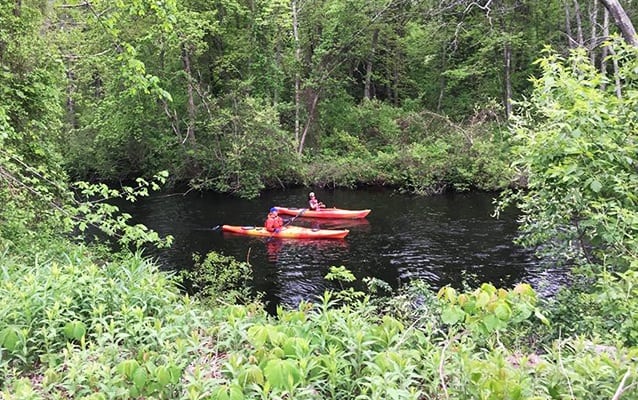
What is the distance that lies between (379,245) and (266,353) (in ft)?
35.2

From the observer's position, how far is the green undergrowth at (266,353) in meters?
2.23

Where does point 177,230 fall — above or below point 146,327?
below

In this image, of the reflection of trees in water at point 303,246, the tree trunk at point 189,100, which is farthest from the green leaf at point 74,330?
the tree trunk at point 189,100

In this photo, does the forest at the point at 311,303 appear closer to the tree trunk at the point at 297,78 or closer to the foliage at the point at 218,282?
the foliage at the point at 218,282

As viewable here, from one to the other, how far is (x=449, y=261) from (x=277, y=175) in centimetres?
1247

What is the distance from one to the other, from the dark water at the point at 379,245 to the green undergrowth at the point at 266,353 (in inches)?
239

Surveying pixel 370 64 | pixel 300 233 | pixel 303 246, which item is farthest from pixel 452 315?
pixel 370 64

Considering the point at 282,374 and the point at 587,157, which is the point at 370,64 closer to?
the point at 587,157

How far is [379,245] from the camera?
13.1m

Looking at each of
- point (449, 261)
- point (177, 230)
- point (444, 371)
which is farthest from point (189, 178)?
point (444, 371)

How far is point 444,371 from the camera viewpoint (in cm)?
238

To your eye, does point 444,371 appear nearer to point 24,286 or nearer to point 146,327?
point 146,327

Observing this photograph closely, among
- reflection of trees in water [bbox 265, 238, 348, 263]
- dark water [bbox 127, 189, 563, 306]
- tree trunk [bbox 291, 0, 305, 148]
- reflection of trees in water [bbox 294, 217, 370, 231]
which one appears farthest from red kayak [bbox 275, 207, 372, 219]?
tree trunk [bbox 291, 0, 305, 148]

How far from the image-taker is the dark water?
10.5 meters
